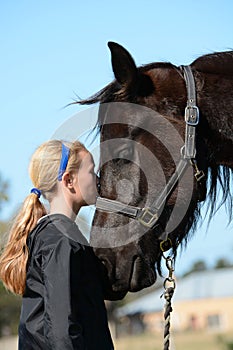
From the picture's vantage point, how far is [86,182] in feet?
12.2

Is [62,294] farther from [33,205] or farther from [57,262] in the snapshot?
[33,205]

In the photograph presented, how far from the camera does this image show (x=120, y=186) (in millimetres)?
3666

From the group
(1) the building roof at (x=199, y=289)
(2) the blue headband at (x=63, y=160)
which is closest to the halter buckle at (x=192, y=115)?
(2) the blue headband at (x=63, y=160)

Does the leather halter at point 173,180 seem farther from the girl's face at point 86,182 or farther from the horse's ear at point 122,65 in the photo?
the horse's ear at point 122,65

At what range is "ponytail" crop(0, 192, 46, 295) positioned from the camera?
12.0ft

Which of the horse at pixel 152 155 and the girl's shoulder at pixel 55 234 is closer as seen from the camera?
the girl's shoulder at pixel 55 234

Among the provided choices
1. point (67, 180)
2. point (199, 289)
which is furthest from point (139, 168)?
point (199, 289)

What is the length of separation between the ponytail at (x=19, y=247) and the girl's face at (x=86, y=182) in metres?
0.25

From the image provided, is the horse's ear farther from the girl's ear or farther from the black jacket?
the black jacket

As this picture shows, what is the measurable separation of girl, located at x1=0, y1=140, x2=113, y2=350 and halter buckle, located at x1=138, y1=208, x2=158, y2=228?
265mm

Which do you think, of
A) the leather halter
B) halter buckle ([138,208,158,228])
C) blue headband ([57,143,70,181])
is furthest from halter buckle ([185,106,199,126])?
blue headband ([57,143,70,181])

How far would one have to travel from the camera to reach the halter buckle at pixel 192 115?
373 cm

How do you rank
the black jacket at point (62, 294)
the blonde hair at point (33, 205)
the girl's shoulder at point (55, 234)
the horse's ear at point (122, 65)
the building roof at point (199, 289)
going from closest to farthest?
1. the black jacket at point (62, 294)
2. the girl's shoulder at point (55, 234)
3. the horse's ear at point (122, 65)
4. the blonde hair at point (33, 205)
5. the building roof at point (199, 289)

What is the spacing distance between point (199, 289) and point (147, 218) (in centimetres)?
5373
